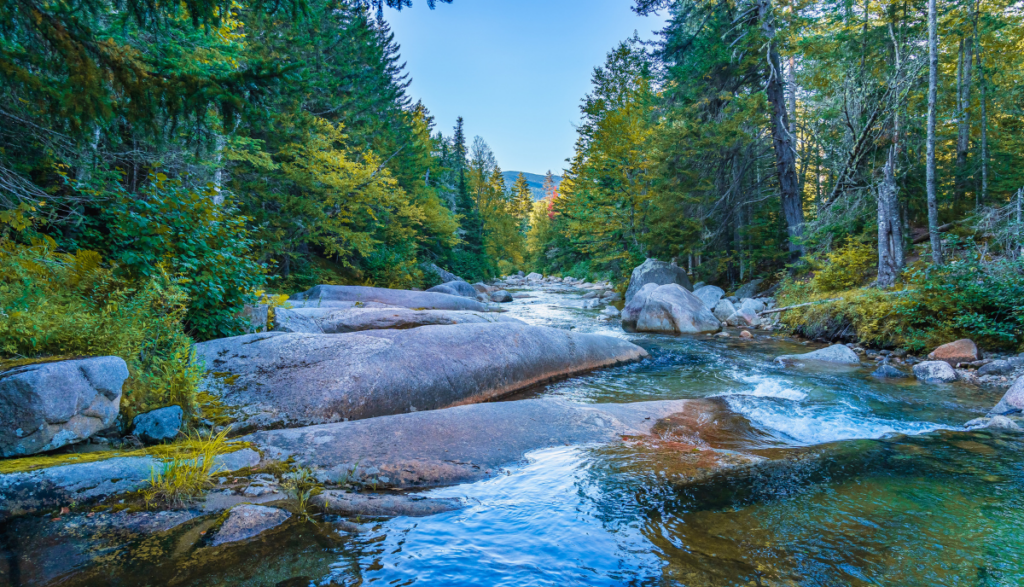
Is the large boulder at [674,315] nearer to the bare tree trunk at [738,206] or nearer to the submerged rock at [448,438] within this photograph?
the bare tree trunk at [738,206]

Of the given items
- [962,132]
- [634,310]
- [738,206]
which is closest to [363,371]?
[634,310]

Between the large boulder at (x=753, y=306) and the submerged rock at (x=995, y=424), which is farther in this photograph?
the large boulder at (x=753, y=306)

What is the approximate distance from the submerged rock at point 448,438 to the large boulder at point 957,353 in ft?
15.9

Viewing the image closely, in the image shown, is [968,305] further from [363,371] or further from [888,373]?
[363,371]

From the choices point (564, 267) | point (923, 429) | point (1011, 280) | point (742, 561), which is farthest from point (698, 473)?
point (564, 267)

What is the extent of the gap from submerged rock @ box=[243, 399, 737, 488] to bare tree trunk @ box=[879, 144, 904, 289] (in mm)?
7519

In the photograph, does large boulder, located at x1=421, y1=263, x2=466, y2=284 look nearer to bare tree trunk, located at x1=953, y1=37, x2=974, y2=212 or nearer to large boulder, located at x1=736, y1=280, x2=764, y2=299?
large boulder, located at x1=736, y1=280, x2=764, y2=299

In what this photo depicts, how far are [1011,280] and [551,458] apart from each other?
7.74 m

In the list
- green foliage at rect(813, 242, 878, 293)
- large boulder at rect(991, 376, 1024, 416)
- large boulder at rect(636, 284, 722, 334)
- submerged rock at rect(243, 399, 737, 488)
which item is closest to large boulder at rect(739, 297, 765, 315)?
large boulder at rect(636, 284, 722, 334)

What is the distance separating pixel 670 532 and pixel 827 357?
6779mm

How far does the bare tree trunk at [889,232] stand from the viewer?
29.8 ft

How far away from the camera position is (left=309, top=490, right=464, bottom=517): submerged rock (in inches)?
98.1

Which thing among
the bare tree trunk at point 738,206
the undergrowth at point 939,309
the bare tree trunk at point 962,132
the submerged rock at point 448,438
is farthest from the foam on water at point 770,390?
the bare tree trunk at point 962,132

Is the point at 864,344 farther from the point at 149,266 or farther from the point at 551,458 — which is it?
the point at 149,266
